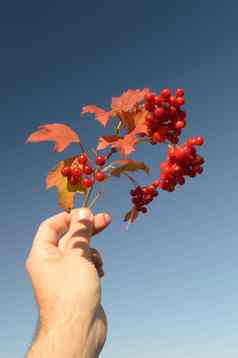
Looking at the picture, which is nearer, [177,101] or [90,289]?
[90,289]

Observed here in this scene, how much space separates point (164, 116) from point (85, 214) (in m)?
1.62

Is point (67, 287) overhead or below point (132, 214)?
below

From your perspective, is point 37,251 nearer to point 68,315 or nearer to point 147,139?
point 68,315

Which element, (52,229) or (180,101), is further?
(180,101)

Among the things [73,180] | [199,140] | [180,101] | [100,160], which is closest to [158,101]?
[180,101]

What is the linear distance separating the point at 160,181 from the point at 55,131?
1.53 metres

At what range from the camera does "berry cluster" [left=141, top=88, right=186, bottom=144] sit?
20.5 ft

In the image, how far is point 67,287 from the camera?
552 cm

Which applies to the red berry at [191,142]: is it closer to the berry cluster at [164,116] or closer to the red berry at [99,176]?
the berry cluster at [164,116]

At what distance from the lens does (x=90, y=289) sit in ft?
18.3

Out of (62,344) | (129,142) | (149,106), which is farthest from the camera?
(149,106)

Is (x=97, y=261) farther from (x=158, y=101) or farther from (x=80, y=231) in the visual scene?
(x=158, y=101)

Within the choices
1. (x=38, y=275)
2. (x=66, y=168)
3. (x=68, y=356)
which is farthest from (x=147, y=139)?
(x=68, y=356)

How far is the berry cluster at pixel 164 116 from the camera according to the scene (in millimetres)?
6242
